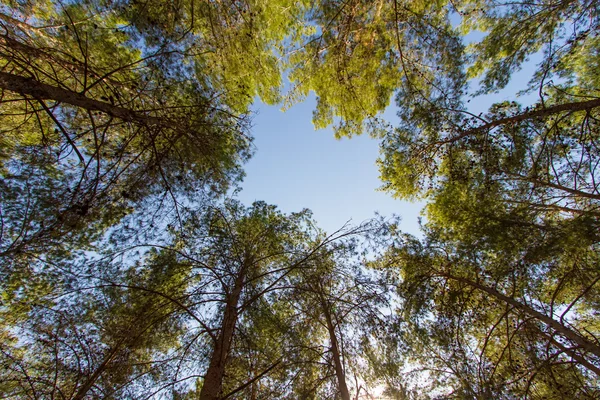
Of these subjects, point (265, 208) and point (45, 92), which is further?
point (265, 208)

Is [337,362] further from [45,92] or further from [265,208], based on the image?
[45,92]

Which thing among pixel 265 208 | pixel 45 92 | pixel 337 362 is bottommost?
pixel 337 362

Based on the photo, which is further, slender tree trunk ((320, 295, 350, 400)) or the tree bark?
slender tree trunk ((320, 295, 350, 400))

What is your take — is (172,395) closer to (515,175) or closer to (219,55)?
(219,55)

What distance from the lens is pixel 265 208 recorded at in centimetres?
601

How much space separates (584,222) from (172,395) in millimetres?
6317

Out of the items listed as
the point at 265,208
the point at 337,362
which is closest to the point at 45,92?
the point at 265,208

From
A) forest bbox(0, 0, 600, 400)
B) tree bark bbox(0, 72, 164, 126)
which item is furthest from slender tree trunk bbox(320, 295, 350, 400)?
tree bark bbox(0, 72, 164, 126)

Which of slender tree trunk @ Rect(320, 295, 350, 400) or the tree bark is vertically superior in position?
the tree bark

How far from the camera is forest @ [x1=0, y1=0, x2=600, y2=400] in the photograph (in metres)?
3.52

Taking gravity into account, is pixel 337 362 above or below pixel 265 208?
below

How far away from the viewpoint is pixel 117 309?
12.5 feet

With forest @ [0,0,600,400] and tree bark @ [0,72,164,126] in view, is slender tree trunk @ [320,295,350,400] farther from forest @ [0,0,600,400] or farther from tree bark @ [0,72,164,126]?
tree bark @ [0,72,164,126]

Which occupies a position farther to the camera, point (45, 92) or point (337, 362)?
point (337, 362)
